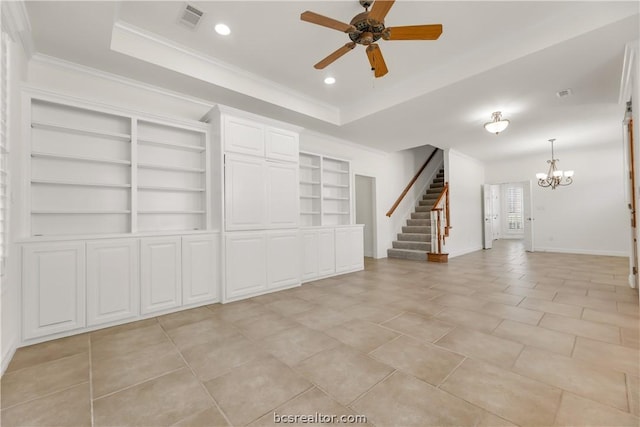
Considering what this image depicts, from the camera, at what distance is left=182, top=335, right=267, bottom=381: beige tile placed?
6.57ft

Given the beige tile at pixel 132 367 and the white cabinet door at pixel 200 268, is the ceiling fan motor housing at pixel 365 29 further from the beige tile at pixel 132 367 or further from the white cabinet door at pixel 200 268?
the beige tile at pixel 132 367

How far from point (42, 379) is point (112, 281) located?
3.54ft

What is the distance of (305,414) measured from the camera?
154cm

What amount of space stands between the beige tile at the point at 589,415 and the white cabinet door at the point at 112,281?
3619mm

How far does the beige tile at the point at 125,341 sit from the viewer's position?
232 cm

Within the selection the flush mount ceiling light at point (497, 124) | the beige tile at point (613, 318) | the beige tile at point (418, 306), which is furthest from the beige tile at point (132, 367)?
the flush mount ceiling light at point (497, 124)

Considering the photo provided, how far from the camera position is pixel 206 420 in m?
1.50

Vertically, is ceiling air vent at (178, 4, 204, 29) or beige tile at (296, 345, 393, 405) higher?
ceiling air vent at (178, 4, 204, 29)

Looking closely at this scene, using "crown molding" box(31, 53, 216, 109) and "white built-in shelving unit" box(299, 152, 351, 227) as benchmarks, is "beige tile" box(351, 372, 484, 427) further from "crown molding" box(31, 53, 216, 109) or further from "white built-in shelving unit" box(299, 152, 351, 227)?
"crown molding" box(31, 53, 216, 109)

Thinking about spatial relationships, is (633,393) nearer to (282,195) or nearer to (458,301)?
(458,301)

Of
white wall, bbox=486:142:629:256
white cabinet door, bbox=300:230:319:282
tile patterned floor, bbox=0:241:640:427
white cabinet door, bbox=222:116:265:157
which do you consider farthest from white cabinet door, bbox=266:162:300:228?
white wall, bbox=486:142:629:256

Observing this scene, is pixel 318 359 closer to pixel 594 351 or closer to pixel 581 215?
pixel 594 351

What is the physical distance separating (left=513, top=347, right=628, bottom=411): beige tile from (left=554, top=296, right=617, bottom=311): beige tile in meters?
1.73

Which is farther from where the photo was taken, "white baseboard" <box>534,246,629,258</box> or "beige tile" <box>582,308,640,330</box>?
"white baseboard" <box>534,246,629,258</box>
